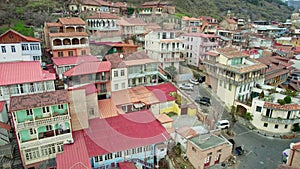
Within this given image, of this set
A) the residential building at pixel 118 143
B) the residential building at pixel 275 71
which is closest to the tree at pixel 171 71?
the residential building at pixel 118 143

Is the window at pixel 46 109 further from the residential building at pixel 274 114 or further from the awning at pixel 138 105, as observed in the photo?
the residential building at pixel 274 114

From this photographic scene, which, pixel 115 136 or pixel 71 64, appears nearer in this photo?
pixel 115 136

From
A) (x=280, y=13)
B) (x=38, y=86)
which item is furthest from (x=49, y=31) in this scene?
(x=280, y=13)

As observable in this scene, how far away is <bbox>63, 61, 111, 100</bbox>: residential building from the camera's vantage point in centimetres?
2145

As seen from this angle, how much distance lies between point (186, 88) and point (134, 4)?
4832 cm

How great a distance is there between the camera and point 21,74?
747 inches

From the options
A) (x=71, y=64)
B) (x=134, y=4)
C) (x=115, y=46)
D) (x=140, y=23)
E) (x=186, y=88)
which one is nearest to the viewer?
(x=71, y=64)

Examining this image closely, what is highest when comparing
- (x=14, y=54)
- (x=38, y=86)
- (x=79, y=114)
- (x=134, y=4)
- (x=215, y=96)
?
(x=134, y=4)

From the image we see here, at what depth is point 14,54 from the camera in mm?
23750

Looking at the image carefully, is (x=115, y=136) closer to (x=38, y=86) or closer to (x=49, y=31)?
(x=38, y=86)

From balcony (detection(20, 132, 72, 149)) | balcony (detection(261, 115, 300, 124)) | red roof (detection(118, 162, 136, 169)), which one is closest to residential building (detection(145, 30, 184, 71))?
balcony (detection(261, 115, 300, 124))

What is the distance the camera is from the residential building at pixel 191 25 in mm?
48169

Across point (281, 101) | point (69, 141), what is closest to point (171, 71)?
point (281, 101)

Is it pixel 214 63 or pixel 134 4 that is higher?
pixel 134 4
